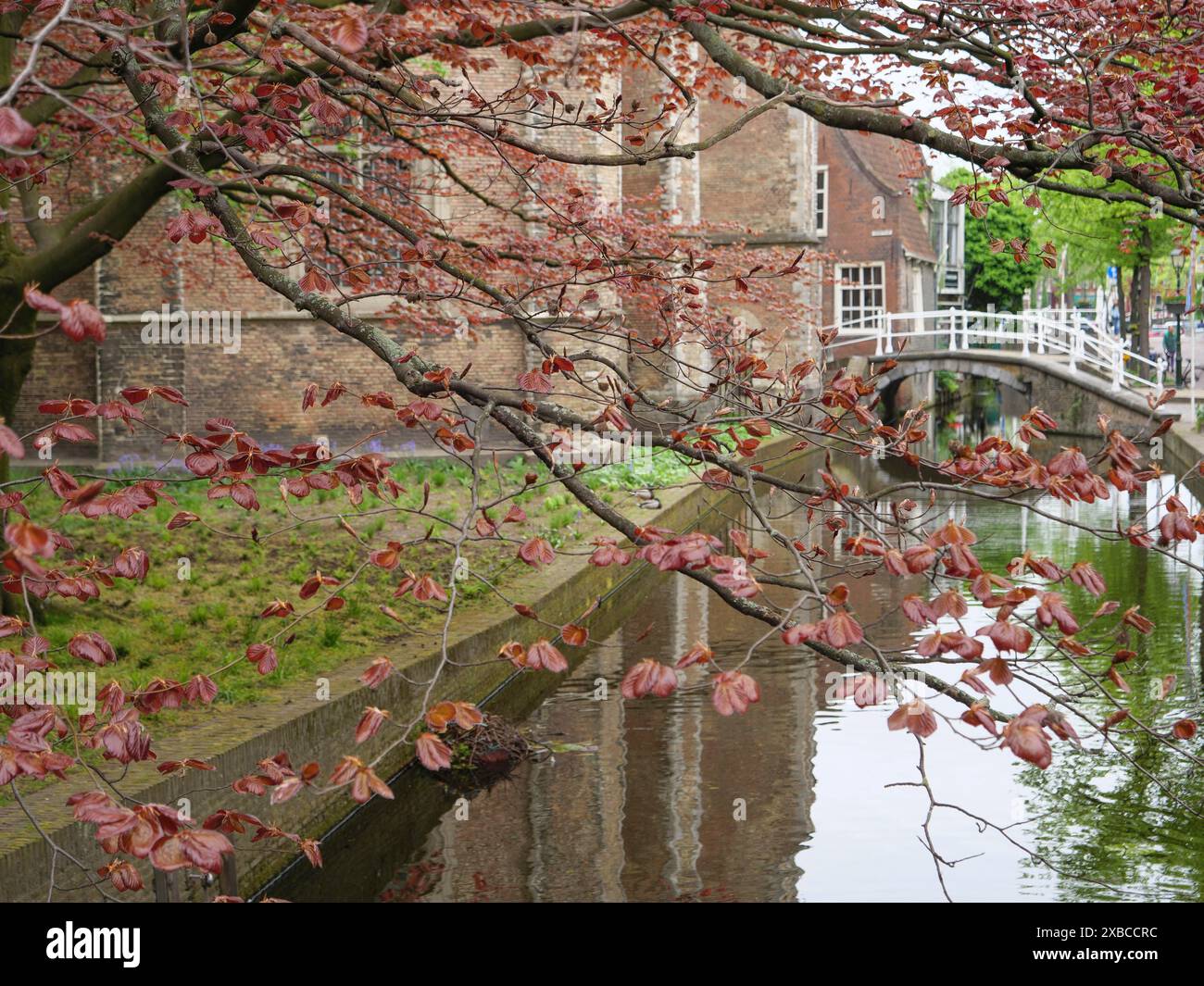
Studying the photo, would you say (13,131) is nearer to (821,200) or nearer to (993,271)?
(821,200)

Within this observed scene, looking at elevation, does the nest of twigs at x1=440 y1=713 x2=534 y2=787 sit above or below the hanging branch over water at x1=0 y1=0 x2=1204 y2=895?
below

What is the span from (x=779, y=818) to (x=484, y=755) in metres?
1.92

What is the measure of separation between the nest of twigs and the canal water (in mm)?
176

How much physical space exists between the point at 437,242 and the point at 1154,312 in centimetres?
7796

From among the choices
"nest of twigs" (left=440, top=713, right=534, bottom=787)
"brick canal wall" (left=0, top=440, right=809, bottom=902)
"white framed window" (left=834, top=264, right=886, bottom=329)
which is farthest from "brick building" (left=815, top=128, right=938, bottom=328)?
"nest of twigs" (left=440, top=713, right=534, bottom=787)

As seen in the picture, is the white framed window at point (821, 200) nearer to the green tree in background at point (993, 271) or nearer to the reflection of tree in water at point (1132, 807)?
the green tree in background at point (993, 271)

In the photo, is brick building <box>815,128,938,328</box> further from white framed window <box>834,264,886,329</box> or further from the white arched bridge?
the white arched bridge

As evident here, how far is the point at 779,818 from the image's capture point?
23.2ft

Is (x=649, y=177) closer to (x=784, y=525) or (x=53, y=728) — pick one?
(x=784, y=525)

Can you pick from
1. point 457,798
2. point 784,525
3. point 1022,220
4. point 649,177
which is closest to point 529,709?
point 457,798

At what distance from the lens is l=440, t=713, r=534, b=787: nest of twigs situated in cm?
797

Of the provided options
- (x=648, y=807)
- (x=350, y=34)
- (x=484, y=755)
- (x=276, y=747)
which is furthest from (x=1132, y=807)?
(x=350, y=34)

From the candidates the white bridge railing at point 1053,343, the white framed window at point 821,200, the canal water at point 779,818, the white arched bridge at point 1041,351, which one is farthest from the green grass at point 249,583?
the white framed window at point 821,200

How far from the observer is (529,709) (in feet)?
31.7
